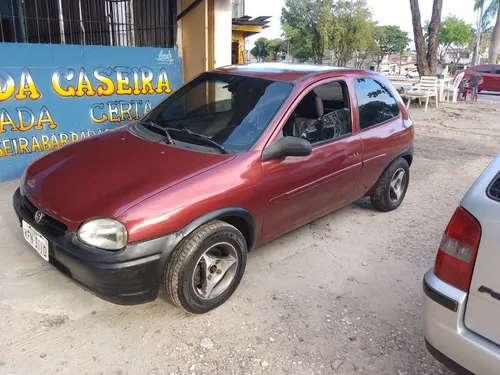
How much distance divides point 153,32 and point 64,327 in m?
5.96

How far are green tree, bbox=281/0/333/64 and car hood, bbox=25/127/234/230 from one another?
117 feet

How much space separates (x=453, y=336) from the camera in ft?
6.03

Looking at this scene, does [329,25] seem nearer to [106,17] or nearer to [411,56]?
[106,17]

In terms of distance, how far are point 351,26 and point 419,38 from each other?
23183 mm

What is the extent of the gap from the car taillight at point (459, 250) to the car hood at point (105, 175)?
1.50 meters

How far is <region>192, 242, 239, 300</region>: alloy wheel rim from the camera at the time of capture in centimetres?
273

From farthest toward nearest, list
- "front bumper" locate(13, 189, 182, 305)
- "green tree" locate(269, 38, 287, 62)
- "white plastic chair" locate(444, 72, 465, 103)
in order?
"green tree" locate(269, 38, 287, 62)
"white plastic chair" locate(444, 72, 465, 103)
"front bumper" locate(13, 189, 182, 305)

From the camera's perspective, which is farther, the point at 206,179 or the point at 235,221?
the point at 235,221

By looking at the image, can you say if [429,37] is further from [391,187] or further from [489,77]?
[391,187]

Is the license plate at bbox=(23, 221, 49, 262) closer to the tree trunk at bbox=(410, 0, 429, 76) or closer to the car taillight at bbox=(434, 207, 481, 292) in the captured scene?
the car taillight at bbox=(434, 207, 481, 292)

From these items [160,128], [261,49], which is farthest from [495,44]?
[261,49]

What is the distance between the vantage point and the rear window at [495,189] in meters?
1.81

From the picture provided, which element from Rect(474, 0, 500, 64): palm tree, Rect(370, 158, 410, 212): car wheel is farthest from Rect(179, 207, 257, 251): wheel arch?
Rect(474, 0, 500, 64): palm tree

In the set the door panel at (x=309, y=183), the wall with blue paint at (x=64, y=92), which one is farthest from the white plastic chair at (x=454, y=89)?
the door panel at (x=309, y=183)
